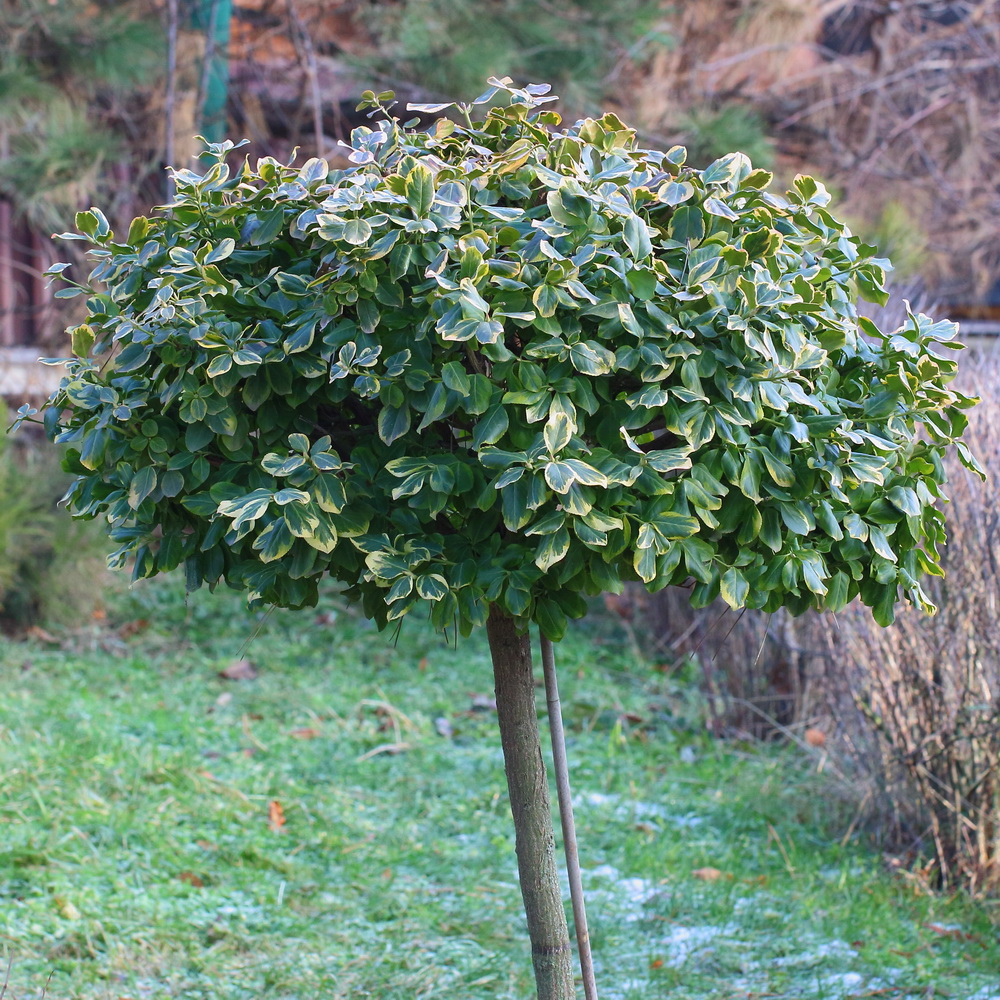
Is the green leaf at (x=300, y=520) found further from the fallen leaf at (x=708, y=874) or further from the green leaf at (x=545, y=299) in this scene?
the fallen leaf at (x=708, y=874)

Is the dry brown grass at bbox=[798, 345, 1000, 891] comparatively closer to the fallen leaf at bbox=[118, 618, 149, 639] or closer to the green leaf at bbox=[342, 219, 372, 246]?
the green leaf at bbox=[342, 219, 372, 246]

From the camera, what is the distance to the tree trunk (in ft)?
6.40

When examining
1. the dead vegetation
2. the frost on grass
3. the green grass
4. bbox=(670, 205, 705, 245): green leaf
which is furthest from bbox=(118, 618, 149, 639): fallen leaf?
bbox=(670, 205, 705, 245): green leaf

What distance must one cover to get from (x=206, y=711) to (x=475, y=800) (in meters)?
1.37

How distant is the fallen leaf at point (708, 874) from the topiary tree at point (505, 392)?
174 centimetres

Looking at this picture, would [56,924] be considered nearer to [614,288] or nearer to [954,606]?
[614,288]

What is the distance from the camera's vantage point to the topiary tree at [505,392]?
1.53 m

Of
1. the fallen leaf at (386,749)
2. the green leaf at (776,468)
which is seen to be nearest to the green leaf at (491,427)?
the green leaf at (776,468)

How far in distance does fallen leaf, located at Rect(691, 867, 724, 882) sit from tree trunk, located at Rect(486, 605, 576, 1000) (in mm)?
1357

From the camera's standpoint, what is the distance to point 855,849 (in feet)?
11.3

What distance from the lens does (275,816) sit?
347 centimetres

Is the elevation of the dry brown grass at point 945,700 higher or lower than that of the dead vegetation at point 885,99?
lower

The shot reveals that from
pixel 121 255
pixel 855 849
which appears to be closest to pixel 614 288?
pixel 121 255

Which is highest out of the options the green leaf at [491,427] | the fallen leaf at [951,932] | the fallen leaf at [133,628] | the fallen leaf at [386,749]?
the green leaf at [491,427]
